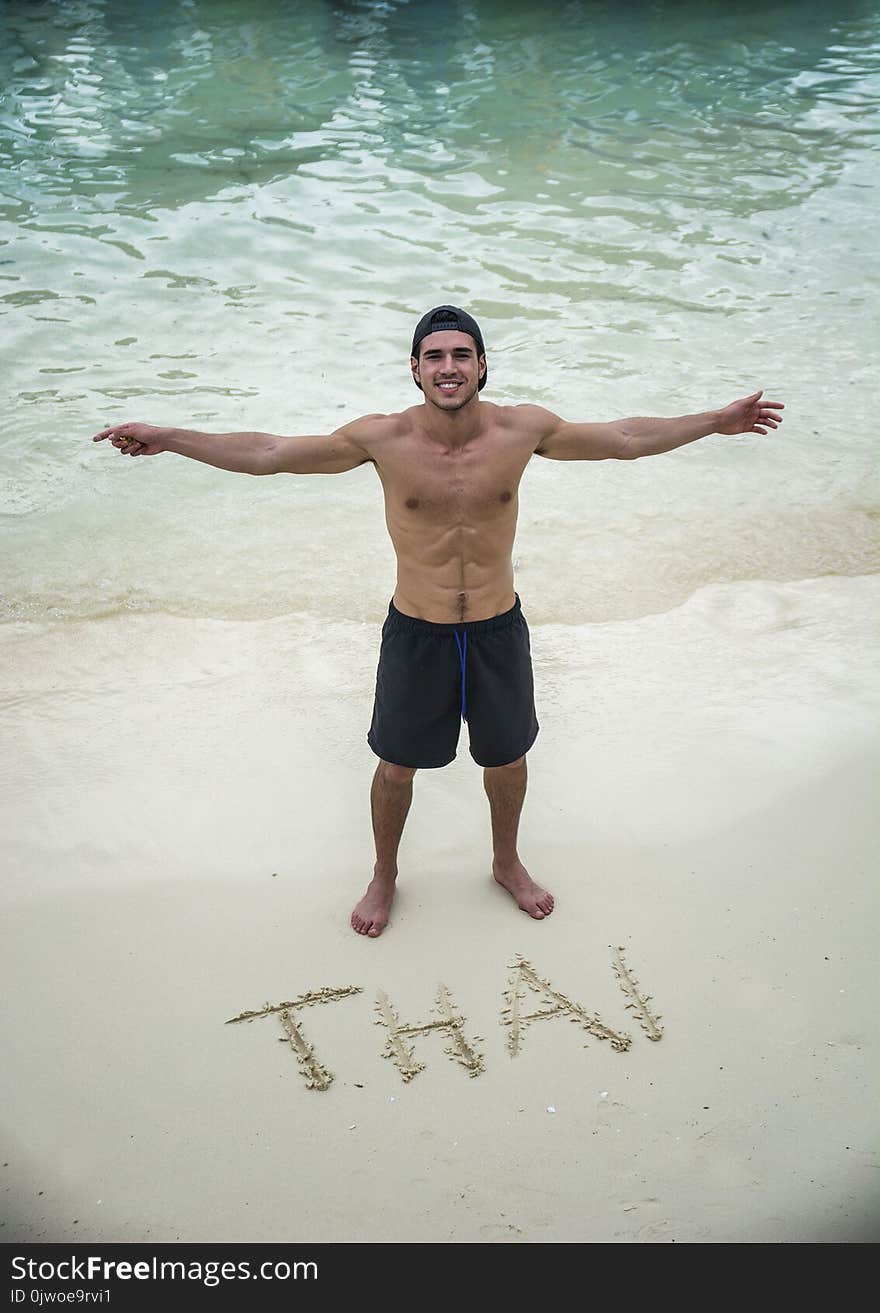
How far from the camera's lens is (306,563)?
5395 millimetres

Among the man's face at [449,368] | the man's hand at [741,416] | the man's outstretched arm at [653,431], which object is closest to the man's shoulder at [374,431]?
the man's face at [449,368]

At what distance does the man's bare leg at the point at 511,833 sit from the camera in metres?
3.23

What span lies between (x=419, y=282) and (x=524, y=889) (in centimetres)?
616

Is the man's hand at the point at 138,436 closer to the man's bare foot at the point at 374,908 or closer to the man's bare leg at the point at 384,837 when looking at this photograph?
the man's bare leg at the point at 384,837

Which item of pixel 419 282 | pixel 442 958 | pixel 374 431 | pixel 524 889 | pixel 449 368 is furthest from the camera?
pixel 419 282

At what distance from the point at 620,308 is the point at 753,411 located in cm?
510

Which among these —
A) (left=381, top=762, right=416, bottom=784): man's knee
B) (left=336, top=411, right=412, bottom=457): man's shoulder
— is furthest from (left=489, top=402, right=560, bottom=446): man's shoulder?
(left=381, top=762, right=416, bottom=784): man's knee

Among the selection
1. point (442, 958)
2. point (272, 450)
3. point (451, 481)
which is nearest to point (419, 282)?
point (272, 450)

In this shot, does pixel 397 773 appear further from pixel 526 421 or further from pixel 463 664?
pixel 526 421

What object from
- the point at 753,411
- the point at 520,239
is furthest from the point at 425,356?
the point at 520,239

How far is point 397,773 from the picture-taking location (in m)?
3.18

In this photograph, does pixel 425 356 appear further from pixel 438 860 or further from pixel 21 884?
pixel 21 884

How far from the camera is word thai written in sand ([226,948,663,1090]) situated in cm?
281

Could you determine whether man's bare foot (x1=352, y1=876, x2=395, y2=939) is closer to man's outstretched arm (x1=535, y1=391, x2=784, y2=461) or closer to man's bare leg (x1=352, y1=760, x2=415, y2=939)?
man's bare leg (x1=352, y1=760, x2=415, y2=939)
